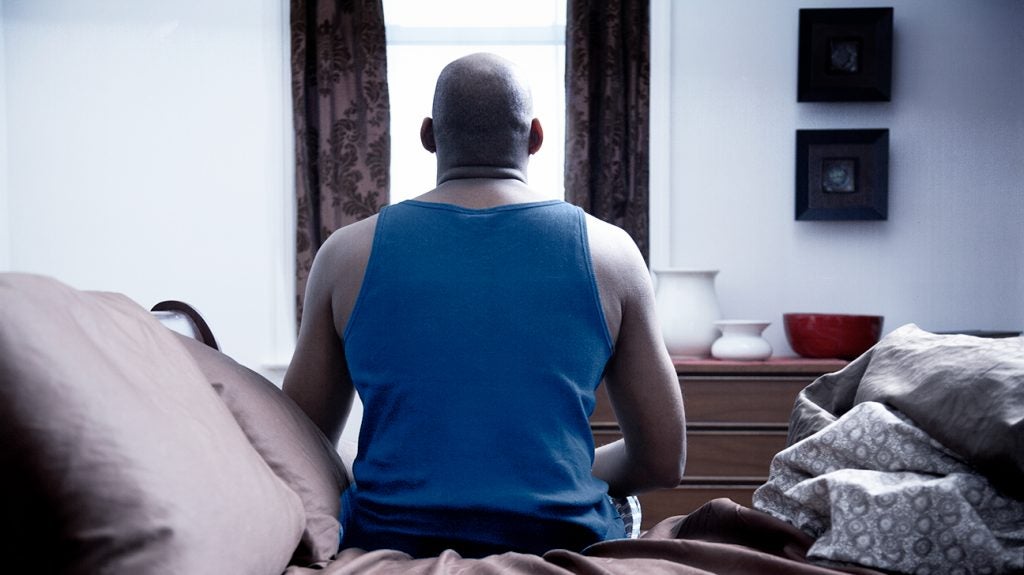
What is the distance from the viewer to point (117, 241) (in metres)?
3.48

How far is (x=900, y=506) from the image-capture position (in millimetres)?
935

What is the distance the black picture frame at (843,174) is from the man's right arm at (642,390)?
2.30 meters

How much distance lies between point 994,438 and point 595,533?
1.77ft

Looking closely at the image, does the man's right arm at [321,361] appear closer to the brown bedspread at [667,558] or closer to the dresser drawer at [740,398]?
the brown bedspread at [667,558]

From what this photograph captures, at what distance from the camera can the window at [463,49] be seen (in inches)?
138

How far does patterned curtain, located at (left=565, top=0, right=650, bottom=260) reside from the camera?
3.28 meters

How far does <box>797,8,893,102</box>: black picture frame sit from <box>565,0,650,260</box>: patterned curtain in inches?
27.2

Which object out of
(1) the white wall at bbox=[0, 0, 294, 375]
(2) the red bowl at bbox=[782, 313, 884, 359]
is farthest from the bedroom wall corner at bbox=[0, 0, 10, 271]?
(2) the red bowl at bbox=[782, 313, 884, 359]

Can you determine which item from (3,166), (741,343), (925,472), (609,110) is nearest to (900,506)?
(925,472)

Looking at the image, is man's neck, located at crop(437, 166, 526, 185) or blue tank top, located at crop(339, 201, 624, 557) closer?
blue tank top, located at crop(339, 201, 624, 557)

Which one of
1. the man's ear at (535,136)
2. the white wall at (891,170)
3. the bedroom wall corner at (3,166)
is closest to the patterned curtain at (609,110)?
the white wall at (891,170)

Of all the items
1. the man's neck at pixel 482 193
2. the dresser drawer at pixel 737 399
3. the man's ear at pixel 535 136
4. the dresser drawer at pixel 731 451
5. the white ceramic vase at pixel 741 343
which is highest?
the man's ear at pixel 535 136

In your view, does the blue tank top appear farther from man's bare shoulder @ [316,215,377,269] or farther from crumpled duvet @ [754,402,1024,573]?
crumpled duvet @ [754,402,1024,573]

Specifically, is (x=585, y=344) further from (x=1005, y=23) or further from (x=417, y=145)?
(x=1005, y=23)
